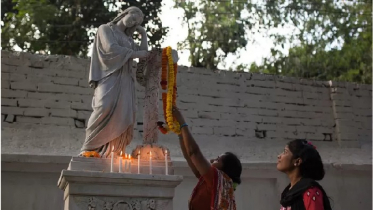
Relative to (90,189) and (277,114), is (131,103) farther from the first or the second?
(277,114)

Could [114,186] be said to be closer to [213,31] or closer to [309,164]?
[309,164]

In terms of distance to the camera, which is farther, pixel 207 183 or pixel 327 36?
pixel 327 36

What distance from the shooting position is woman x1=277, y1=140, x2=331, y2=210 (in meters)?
2.50

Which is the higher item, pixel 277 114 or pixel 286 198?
pixel 277 114

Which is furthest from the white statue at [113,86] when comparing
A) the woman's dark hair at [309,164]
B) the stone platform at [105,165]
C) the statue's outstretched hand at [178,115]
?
the woman's dark hair at [309,164]

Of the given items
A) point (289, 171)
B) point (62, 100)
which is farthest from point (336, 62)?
point (289, 171)

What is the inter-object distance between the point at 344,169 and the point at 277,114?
1.30 meters

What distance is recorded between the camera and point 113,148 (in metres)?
3.49

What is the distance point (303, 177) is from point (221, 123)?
14.7ft

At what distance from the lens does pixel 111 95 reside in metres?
3.60

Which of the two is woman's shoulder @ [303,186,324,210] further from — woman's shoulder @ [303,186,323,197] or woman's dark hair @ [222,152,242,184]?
woman's dark hair @ [222,152,242,184]

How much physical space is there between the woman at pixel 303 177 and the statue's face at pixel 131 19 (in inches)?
68.8

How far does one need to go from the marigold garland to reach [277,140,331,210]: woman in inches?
29.4

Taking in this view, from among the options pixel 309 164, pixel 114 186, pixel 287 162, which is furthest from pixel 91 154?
pixel 309 164
